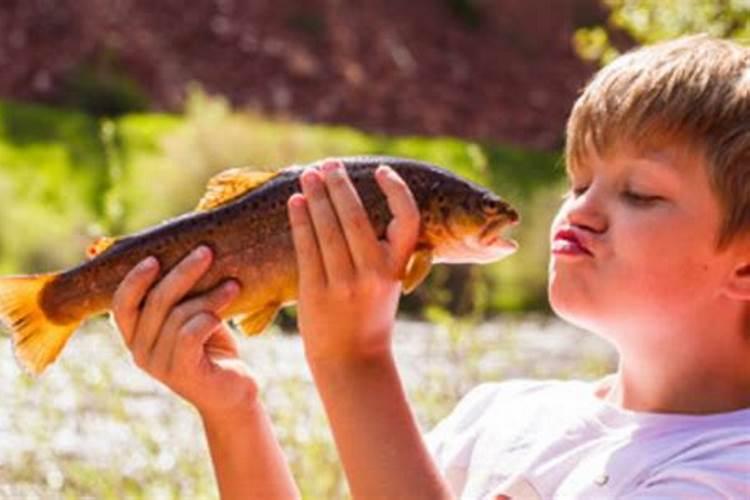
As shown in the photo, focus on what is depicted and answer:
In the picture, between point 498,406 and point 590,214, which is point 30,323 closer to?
point 498,406

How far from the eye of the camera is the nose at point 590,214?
6.48 feet

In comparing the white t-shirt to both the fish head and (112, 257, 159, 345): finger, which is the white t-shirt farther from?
(112, 257, 159, 345): finger

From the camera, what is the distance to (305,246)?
6.51 ft

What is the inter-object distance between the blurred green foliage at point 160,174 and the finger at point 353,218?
8.62m

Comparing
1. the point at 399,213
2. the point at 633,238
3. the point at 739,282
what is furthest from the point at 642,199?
the point at 399,213

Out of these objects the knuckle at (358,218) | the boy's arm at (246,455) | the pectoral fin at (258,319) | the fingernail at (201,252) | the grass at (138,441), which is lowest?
the grass at (138,441)

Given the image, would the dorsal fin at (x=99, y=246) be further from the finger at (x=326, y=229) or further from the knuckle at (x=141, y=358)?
the finger at (x=326, y=229)

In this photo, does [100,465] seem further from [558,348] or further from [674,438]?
[558,348]

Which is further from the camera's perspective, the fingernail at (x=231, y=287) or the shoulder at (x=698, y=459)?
the fingernail at (x=231, y=287)

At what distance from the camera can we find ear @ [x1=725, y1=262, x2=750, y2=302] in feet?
6.64

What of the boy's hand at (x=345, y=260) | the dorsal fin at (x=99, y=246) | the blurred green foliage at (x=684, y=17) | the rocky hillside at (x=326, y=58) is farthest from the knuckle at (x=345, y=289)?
the rocky hillside at (x=326, y=58)

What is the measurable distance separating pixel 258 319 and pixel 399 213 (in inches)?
8.5

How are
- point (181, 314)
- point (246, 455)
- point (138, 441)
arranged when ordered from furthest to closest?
1. point (138, 441)
2. point (246, 455)
3. point (181, 314)

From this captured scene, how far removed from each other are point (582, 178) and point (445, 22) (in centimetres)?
2124
